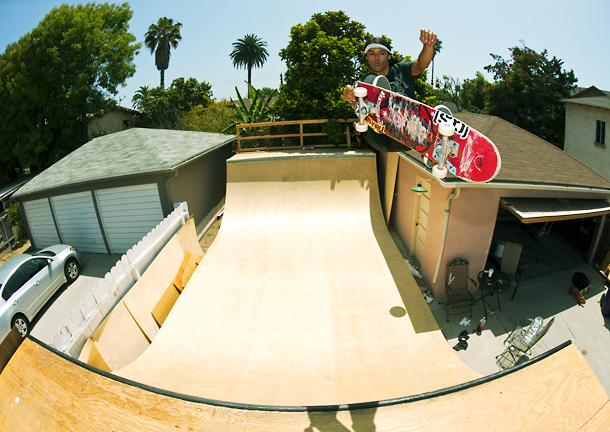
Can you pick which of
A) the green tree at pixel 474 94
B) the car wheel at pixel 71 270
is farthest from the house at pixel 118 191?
the green tree at pixel 474 94

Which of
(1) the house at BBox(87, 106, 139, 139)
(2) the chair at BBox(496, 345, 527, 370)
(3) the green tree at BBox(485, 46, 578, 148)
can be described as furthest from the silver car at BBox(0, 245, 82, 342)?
(3) the green tree at BBox(485, 46, 578, 148)

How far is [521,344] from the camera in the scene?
5.87 metres

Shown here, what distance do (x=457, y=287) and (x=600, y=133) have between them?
47.5ft

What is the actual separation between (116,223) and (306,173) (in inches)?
257

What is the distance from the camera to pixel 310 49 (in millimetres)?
12969

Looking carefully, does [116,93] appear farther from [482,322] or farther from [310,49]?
[482,322]

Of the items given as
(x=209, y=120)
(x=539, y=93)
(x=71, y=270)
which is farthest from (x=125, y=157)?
(x=539, y=93)

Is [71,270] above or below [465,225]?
below

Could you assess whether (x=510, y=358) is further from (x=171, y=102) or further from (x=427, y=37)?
(x=171, y=102)

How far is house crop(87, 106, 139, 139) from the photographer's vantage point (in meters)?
27.1

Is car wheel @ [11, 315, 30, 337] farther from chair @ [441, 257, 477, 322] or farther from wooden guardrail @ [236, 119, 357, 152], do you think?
chair @ [441, 257, 477, 322]

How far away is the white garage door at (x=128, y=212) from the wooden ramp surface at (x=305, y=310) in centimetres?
228

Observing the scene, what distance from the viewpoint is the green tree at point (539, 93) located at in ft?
76.6

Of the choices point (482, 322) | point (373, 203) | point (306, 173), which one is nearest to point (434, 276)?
point (482, 322)
